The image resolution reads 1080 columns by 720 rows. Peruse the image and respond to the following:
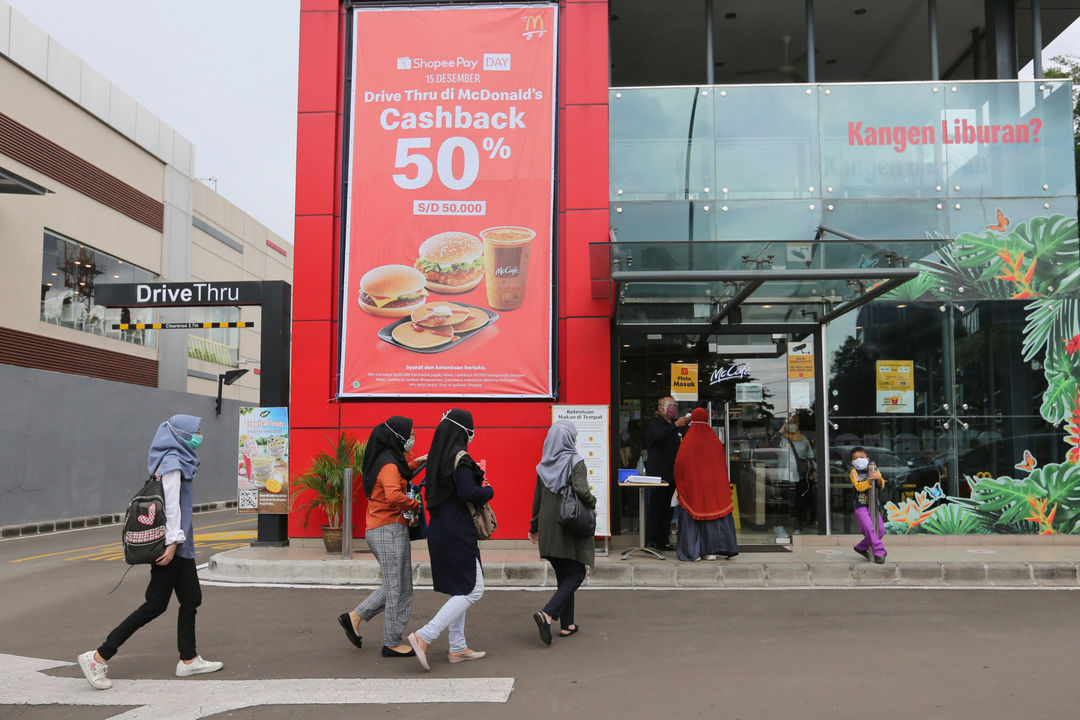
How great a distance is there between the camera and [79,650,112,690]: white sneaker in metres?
5.65

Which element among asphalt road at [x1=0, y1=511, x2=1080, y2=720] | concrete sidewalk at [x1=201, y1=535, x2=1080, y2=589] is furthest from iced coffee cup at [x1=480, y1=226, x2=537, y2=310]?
asphalt road at [x1=0, y1=511, x2=1080, y2=720]

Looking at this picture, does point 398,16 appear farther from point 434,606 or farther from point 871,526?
point 871,526

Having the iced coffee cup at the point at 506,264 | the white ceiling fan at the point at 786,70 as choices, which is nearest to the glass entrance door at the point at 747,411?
the iced coffee cup at the point at 506,264

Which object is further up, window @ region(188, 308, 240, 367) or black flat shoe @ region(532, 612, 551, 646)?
window @ region(188, 308, 240, 367)

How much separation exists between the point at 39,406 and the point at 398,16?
11652mm

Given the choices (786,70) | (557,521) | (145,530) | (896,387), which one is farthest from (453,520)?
(786,70)

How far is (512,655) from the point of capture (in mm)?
6527

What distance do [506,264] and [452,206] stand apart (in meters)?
1.13

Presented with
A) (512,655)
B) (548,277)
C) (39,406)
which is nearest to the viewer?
(512,655)

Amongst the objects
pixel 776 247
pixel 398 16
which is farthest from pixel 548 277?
pixel 398 16

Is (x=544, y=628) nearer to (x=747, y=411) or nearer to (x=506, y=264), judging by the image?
(x=747, y=411)

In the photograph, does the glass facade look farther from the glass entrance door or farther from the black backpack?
the black backpack

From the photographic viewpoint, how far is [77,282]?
893 inches

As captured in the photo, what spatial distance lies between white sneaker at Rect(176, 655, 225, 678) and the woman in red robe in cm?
562
